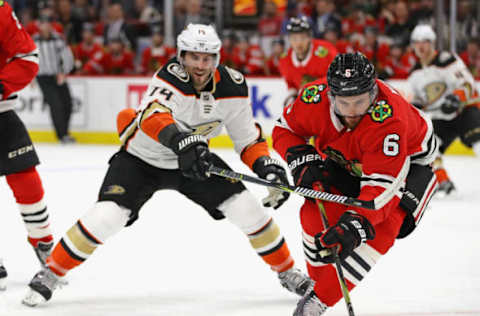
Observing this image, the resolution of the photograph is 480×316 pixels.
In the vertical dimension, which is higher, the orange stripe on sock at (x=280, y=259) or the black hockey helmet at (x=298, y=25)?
the black hockey helmet at (x=298, y=25)

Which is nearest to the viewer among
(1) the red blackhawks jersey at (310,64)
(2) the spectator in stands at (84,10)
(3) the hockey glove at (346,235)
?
(3) the hockey glove at (346,235)

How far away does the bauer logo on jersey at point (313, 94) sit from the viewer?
2.69 m

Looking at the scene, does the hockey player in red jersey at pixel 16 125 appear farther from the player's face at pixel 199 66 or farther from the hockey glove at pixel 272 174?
the hockey glove at pixel 272 174

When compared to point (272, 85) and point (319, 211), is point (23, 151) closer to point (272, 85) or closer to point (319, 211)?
point (319, 211)

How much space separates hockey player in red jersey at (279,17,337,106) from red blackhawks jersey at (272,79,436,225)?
3072mm

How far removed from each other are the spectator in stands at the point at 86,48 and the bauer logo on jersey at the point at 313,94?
23.9 ft

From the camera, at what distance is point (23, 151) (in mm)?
3311

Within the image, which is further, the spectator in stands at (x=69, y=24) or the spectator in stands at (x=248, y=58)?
the spectator in stands at (x=69, y=24)

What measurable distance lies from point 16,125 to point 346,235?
162cm

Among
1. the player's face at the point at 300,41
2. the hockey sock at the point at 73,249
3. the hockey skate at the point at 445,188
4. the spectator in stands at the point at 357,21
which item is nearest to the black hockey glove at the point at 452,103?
the hockey skate at the point at 445,188

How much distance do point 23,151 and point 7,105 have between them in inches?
8.1

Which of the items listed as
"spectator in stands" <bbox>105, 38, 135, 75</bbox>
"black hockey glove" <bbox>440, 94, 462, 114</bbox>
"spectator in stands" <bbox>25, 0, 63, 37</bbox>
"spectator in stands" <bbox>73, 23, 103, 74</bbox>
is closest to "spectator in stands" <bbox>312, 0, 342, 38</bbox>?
"spectator in stands" <bbox>105, 38, 135, 75</bbox>

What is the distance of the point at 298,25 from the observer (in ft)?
19.1

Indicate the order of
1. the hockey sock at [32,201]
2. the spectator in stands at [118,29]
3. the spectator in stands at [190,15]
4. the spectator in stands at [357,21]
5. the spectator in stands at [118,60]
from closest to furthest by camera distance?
the hockey sock at [32,201] < the spectator in stands at [357,21] < the spectator in stands at [190,15] < the spectator in stands at [118,60] < the spectator in stands at [118,29]
